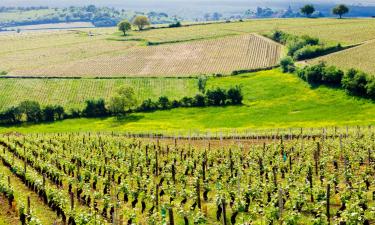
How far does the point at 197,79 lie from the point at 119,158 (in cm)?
8172

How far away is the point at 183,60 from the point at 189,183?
376 ft

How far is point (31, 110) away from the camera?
381 feet

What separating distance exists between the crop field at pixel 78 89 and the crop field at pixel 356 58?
37459mm

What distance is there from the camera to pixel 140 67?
515 feet

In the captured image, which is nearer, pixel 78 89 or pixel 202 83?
pixel 202 83

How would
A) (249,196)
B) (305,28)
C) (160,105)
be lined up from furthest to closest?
(305,28) → (160,105) → (249,196)

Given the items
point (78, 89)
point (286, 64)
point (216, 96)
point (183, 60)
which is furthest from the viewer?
point (183, 60)

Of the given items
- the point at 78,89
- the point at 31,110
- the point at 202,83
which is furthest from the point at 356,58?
the point at 31,110

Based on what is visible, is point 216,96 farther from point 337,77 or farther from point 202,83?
point 337,77

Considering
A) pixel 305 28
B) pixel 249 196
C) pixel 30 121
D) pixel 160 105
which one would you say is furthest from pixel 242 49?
pixel 249 196

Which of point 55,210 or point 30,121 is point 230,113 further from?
point 55,210

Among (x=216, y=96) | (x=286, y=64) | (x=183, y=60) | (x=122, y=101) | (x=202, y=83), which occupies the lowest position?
(x=216, y=96)

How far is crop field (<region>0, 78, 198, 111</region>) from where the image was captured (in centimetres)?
12662

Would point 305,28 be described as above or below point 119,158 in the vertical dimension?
above
